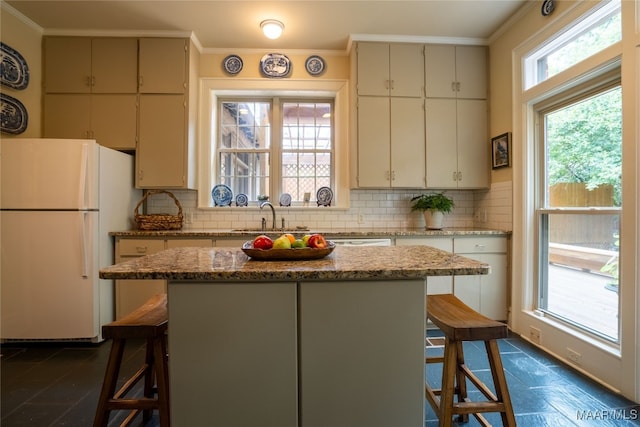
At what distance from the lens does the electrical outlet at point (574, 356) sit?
2.16 metres

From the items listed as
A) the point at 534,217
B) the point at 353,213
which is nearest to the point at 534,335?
the point at 534,217

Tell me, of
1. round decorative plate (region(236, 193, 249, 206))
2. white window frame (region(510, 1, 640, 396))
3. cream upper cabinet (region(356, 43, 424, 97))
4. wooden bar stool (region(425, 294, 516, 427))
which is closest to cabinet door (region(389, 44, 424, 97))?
cream upper cabinet (region(356, 43, 424, 97))

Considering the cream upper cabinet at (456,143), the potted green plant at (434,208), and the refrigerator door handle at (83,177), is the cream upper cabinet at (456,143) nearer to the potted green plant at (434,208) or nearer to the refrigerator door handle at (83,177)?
the potted green plant at (434,208)

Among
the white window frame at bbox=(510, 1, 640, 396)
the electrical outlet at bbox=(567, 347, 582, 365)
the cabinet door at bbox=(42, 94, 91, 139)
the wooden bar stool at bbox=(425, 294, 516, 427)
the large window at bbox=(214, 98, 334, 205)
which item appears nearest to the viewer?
the wooden bar stool at bbox=(425, 294, 516, 427)

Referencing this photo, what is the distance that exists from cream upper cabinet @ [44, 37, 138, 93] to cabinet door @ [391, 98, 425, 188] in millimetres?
2772

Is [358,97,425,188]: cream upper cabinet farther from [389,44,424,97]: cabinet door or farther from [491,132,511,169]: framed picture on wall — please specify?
[491,132,511,169]: framed picture on wall

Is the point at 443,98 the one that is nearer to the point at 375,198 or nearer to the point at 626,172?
the point at 375,198

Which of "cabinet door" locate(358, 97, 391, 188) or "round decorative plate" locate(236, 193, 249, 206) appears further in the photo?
"round decorative plate" locate(236, 193, 249, 206)

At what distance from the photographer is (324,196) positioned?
11.6 ft

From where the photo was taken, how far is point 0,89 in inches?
105

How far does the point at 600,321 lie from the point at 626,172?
1072 millimetres

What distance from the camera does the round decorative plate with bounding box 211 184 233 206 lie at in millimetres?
3500

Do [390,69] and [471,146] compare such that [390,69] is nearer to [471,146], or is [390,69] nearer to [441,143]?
[441,143]

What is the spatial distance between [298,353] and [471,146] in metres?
2.99
